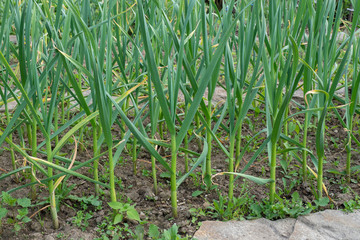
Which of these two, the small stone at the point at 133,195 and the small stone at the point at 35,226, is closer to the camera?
the small stone at the point at 35,226

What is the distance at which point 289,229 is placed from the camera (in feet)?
4.93

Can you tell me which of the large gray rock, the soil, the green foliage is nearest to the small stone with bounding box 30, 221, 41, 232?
the soil

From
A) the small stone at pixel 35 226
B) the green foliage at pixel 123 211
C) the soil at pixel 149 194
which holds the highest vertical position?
the green foliage at pixel 123 211

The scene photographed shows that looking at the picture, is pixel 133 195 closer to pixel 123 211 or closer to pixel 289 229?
pixel 123 211

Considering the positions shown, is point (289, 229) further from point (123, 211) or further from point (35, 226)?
point (35, 226)

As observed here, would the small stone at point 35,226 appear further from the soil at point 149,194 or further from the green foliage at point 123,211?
the green foliage at point 123,211

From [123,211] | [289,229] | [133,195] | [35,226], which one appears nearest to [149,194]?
[133,195]

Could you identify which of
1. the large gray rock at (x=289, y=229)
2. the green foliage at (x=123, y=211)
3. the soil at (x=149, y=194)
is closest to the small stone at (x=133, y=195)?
the soil at (x=149, y=194)


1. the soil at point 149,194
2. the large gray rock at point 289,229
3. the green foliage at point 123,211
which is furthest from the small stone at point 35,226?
the large gray rock at point 289,229

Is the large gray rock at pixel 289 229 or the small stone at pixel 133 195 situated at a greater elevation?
the large gray rock at pixel 289 229

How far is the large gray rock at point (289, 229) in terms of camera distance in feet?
4.76

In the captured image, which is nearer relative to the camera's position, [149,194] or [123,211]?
[123,211]

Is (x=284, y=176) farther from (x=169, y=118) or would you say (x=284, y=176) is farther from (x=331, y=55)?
(x=169, y=118)

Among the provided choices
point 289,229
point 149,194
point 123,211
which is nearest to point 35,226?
point 123,211
